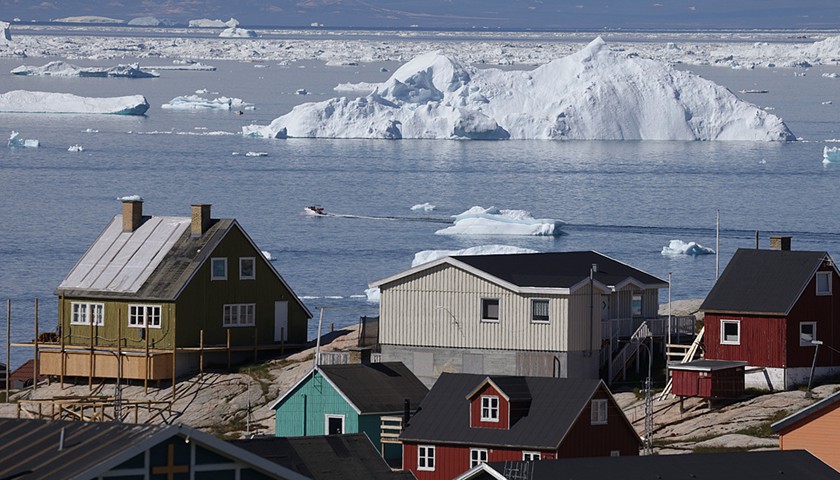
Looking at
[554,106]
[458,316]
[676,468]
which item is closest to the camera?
[676,468]

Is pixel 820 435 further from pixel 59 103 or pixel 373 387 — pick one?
pixel 59 103

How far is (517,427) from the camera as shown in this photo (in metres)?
29.7

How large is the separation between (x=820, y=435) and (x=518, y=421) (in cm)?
465

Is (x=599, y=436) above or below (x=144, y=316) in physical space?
below

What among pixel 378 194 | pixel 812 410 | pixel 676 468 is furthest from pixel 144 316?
pixel 378 194

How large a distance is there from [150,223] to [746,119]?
100070 millimetres

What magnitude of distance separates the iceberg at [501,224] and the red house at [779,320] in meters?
49.1

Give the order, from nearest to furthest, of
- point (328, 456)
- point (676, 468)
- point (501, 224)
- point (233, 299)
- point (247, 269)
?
point (676, 468) → point (328, 456) → point (233, 299) → point (247, 269) → point (501, 224)

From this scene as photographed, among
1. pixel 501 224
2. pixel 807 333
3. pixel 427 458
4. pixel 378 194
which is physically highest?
pixel 378 194

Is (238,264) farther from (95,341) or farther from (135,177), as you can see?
(135,177)

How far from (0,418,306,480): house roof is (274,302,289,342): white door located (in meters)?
23.3

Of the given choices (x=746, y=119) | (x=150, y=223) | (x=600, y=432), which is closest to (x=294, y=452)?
(x=600, y=432)

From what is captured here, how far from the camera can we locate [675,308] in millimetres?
45469

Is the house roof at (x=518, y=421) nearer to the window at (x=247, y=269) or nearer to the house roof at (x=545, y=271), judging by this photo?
the house roof at (x=545, y=271)
